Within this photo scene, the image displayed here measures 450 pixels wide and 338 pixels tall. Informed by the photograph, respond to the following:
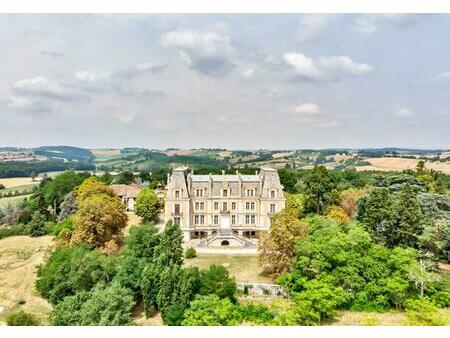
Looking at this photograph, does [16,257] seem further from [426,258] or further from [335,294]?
[426,258]

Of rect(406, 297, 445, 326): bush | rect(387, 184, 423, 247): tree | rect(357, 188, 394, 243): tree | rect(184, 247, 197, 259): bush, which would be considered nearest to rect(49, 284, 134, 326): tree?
rect(184, 247, 197, 259): bush

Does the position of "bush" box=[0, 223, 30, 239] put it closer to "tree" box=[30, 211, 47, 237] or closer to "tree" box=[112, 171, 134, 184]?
"tree" box=[30, 211, 47, 237]

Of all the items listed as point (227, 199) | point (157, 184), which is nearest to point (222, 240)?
point (227, 199)

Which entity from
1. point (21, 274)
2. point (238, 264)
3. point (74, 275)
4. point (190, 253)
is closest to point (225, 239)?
point (190, 253)

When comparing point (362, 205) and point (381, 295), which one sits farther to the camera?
point (362, 205)

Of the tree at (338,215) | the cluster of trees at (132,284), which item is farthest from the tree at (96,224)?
the tree at (338,215)
